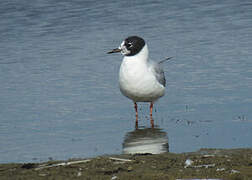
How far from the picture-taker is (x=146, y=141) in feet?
31.0

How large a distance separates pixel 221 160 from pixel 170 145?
A: 171cm

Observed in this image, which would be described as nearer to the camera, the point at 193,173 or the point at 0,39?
the point at 193,173

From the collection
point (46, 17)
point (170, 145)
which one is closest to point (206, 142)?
point (170, 145)

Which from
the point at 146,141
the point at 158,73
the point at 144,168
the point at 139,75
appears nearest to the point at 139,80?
the point at 139,75

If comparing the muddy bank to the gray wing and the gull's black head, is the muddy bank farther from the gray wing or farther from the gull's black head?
the gull's black head

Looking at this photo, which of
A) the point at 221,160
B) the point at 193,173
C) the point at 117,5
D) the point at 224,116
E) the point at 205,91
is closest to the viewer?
the point at 193,173

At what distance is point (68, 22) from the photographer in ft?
63.2

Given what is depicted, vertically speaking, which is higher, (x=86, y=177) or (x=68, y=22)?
(x=68, y=22)

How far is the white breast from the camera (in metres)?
10.8

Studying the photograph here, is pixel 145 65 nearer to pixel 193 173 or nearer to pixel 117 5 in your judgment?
pixel 193 173

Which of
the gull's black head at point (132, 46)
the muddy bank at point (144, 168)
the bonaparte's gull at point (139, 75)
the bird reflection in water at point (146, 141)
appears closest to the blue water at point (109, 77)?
the bird reflection in water at point (146, 141)

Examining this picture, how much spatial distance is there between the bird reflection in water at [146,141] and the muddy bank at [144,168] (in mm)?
935

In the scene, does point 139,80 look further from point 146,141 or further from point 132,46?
point 146,141

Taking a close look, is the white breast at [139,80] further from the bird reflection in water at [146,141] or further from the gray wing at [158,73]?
the bird reflection in water at [146,141]
